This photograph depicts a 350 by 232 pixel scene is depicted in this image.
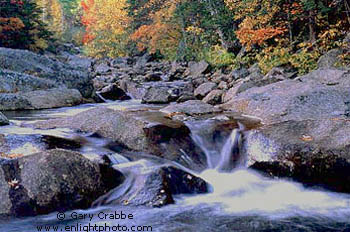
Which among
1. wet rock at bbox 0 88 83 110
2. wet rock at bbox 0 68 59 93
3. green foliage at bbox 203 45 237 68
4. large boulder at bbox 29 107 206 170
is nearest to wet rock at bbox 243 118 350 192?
large boulder at bbox 29 107 206 170

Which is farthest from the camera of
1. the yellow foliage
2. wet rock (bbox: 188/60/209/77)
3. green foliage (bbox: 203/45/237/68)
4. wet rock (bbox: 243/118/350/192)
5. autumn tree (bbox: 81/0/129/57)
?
autumn tree (bbox: 81/0/129/57)

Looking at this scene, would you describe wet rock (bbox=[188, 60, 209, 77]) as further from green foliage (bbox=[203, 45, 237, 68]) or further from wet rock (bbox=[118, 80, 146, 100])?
wet rock (bbox=[118, 80, 146, 100])

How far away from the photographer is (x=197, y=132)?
635 centimetres

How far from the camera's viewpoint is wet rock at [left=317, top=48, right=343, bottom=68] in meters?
10.8

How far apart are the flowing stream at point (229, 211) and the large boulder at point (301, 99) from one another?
6.93 feet

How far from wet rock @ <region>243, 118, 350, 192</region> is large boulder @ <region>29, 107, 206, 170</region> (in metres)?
0.89

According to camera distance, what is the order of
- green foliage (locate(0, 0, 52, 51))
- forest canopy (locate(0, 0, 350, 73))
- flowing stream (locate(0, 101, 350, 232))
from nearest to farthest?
flowing stream (locate(0, 101, 350, 232))
forest canopy (locate(0, 0, 350, 73))
green foliage (locate(0, 0, 52, 51))

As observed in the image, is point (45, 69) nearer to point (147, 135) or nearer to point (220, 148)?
point (147, 135)

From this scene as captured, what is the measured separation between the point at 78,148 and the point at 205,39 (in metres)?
15.6

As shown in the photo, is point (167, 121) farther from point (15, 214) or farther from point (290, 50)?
point (290, 50)

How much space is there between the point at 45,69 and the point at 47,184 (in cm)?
871

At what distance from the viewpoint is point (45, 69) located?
12070 millimetres

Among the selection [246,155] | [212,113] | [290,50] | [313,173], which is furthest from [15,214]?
[290,50]

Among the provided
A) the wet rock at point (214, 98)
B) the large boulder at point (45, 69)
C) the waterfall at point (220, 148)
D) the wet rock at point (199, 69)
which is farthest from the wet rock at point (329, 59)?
the large boulder at point (45, 69)
